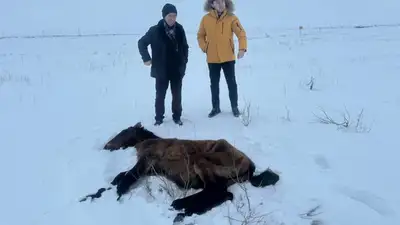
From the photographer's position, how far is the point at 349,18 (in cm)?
2561

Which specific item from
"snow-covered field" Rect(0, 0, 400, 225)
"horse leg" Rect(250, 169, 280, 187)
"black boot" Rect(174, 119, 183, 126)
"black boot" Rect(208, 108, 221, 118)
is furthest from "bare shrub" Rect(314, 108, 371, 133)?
"black boot" Rect(174, 119, 183, 126)

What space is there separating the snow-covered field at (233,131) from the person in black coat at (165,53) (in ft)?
1.74

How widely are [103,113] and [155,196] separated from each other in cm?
324

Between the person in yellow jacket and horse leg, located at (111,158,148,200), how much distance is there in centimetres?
239

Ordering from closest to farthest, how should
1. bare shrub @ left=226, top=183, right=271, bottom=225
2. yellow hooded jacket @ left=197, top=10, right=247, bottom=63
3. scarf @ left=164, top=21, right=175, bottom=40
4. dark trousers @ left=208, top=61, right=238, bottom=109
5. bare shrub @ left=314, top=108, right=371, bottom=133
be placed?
bare shrub @ left=226, top=183, right=271, bottom=225 < bare shrub @ left=314, top=108, right=371, bottom=133 < scarf @ left=164, top=21, right=175, bottom=40 < yellow hooded jacket @ left=197, top=10, right=247, bottom=63 < dark trousers @ left=208, top=61, right=238, bottom=109

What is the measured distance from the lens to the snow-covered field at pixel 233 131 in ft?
11.2

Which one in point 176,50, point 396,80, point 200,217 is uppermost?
point 176,50

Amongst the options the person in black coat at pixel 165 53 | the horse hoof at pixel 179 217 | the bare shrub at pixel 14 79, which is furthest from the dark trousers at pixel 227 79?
the bare shrub at pixel 14 79

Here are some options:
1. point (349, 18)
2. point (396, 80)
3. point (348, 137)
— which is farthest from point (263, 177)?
point (349, 18)

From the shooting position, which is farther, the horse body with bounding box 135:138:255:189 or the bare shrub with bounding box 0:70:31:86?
the bare shrub with bounding box 0:70:31:86

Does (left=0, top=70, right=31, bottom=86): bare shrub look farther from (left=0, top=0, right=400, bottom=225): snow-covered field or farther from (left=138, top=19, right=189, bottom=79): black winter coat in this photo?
(left=138, top=19, right=189, bottom=79): black winter coat

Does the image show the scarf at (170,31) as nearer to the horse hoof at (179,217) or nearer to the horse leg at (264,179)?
the horse leg at (264,179)

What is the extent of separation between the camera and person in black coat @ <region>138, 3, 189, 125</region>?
17.9 ft

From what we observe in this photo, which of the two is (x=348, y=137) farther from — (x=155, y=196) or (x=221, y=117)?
(x=155, y=196)
